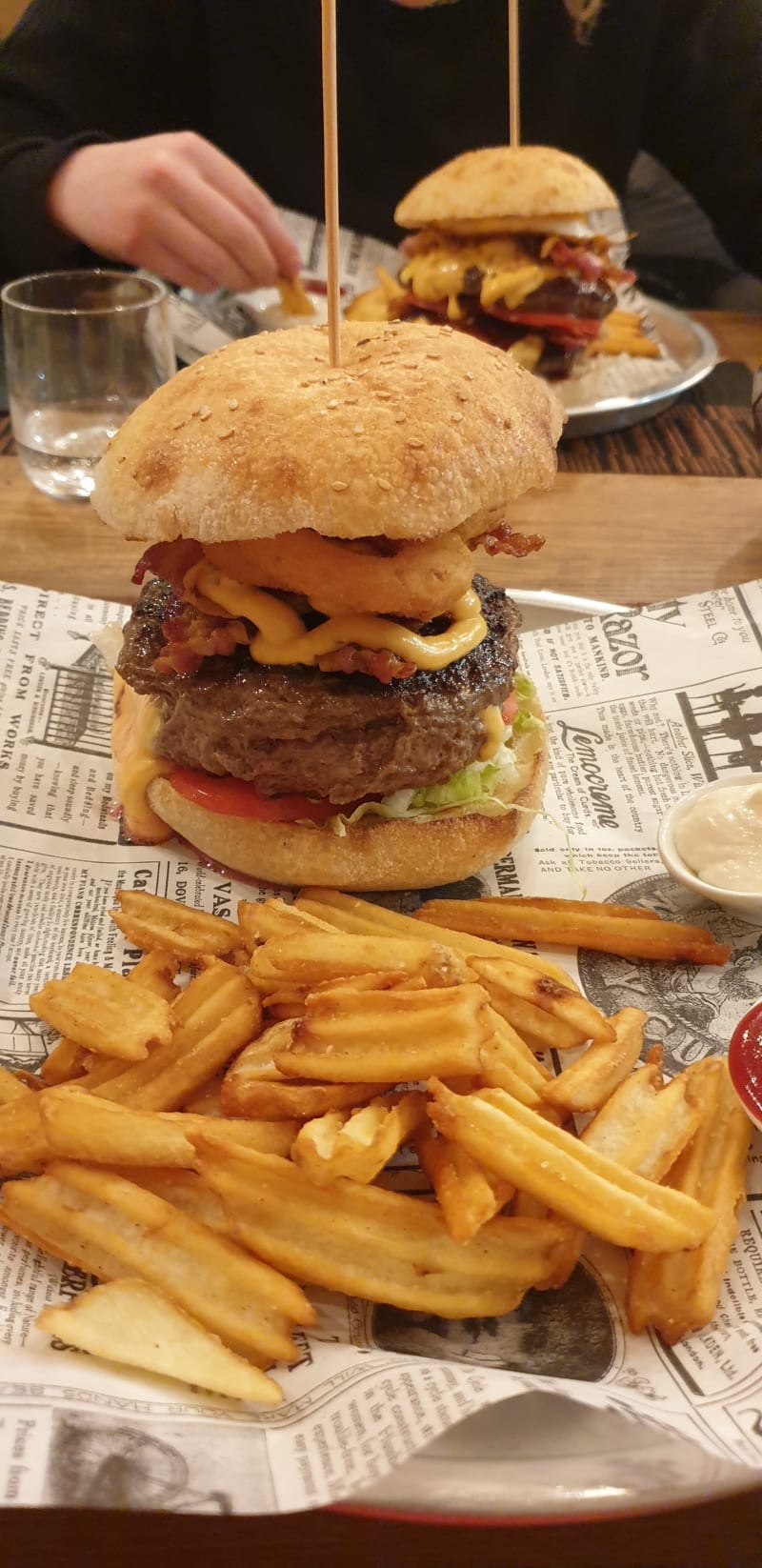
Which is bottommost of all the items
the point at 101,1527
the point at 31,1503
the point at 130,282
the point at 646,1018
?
the point at 646,1018

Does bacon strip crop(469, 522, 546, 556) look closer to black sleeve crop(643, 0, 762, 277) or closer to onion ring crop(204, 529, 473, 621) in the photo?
onion ring crop(204, 529, 473, 621)

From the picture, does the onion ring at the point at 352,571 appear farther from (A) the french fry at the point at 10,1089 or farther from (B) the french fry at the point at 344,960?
(A) the french fry at the point at 10,1089

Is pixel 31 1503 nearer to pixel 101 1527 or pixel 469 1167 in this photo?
pixel 101 1527

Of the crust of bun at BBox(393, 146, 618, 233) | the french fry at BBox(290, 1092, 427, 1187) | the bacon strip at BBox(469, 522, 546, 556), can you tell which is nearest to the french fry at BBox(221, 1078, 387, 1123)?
the french fry at BBox(290, 1092, 427, 1187)

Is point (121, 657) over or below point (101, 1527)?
over

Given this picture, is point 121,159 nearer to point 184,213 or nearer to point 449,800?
point 184,213

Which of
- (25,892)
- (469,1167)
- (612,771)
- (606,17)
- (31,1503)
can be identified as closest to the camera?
(31,1503)

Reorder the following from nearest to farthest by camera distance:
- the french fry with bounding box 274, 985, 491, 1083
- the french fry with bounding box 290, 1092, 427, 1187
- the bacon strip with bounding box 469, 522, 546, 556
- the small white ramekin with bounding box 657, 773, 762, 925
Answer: the french fry with bounding box 290, 1092, 427, 1187
the french fry with bounding box 274, 985, 491, 1083
the small white ramekin with bounding box 657, 773, 762, 925
the bacon strip with bounding box 469, 522, 546, 556

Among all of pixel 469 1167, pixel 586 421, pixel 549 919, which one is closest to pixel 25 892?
pixel 549 919
